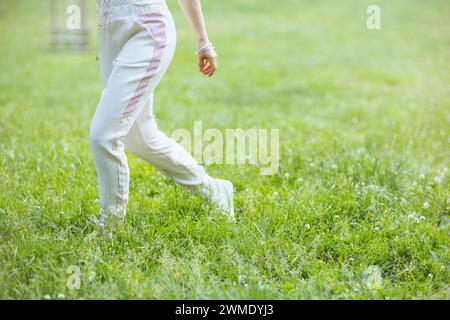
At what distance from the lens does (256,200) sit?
3.77 m

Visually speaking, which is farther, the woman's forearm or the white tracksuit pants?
the woman's forearm

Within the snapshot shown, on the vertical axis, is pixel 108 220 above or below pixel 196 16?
below

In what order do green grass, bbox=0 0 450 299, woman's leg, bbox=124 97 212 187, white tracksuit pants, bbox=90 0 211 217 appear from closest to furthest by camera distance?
green grass, bbox=0 0 450 299 → white tracksuit pants, bbox=90 0 211 217 → woman's leg, bbox=124 97 212 187

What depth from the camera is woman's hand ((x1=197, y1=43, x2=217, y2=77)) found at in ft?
10.8

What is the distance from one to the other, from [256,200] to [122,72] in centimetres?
128

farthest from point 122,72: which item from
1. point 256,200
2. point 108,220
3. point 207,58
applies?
point 256,200

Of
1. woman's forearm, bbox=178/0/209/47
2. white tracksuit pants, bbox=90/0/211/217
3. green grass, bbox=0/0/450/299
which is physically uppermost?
woman's forearm, bbox=178/0/209/47

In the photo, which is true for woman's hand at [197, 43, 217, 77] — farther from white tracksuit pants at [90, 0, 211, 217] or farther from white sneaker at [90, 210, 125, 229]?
white sneaker at [90, 210, 125, 229]

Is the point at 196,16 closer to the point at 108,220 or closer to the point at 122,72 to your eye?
the point at 122,72

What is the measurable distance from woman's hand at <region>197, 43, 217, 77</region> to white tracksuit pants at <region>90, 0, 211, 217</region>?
198mm

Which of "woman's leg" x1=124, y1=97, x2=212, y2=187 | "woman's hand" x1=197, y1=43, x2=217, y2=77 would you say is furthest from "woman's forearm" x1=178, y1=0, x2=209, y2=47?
"woman's leg" x1=124, y1=97, x2=212, y2=187
